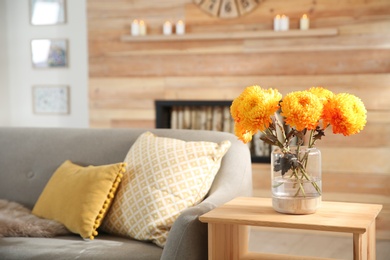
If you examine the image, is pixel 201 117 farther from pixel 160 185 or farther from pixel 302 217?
pixel 302 217

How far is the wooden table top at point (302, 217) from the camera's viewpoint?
2424 millimetres

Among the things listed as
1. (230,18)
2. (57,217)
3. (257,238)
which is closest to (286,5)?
(230,18)

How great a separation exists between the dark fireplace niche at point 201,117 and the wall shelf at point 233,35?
0.48 meters

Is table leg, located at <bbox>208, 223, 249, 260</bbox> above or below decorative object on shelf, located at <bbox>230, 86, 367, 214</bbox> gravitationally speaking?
below

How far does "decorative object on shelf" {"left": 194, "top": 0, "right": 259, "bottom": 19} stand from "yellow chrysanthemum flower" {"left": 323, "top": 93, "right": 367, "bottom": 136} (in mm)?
2754

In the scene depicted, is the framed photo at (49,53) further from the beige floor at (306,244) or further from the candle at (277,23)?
the beige floor at (306,244)

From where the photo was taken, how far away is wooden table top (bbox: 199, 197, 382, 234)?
242 centimetres

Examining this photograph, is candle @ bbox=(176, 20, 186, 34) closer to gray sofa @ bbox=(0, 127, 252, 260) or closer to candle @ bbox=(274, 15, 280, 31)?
candle @ bbox=(274, 15, 280, 31)

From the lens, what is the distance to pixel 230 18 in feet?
17.1

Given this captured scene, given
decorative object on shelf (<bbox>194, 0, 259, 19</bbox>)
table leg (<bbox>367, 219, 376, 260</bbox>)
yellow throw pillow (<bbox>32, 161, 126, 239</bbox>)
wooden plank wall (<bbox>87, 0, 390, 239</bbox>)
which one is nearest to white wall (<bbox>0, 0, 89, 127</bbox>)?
wooden plank wall (<bbox>87, 0, 390, 239</bbox>)

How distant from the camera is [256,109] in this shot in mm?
2486

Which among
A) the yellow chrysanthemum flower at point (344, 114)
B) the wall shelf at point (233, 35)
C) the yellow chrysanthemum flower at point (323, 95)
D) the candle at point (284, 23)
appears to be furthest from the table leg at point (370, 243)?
the candle at point (284, 23)

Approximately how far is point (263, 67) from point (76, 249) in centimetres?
261

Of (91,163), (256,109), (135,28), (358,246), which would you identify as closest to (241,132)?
(256,109)
